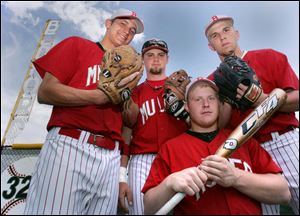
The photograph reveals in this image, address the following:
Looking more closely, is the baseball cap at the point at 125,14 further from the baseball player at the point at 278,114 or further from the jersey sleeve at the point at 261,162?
the jersey sleeve at the point at 261,162

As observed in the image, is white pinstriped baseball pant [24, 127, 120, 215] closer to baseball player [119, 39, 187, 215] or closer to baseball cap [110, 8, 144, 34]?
baseball player [119, 39, 187, 215]

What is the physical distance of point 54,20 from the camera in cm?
1581

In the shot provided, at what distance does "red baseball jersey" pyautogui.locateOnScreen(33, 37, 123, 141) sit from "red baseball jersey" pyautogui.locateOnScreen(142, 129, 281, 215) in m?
0.51

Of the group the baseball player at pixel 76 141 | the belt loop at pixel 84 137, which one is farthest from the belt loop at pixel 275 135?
the belt loop at pixel 84 137

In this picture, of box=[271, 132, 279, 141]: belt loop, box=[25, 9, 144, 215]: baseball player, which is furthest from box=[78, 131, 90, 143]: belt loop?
box=[271, 132, 279, 141]: belt loop

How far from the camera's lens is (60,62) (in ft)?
6.73

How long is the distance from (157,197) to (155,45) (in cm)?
180

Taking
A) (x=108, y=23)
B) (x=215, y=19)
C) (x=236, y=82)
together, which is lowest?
(x=236, y=82)

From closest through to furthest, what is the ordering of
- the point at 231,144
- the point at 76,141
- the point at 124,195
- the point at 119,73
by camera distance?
the point at 231,144 → the point at 76,141 → the point at 119,73 → the point at 124,195

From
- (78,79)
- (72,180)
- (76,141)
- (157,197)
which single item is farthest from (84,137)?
(157,197)

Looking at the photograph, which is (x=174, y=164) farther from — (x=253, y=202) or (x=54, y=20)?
(x=54, y=20)

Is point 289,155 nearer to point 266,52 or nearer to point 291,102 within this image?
point 291,102

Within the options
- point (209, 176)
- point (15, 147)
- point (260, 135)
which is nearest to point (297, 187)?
point (260, 135)

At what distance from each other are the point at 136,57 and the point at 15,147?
234cm
